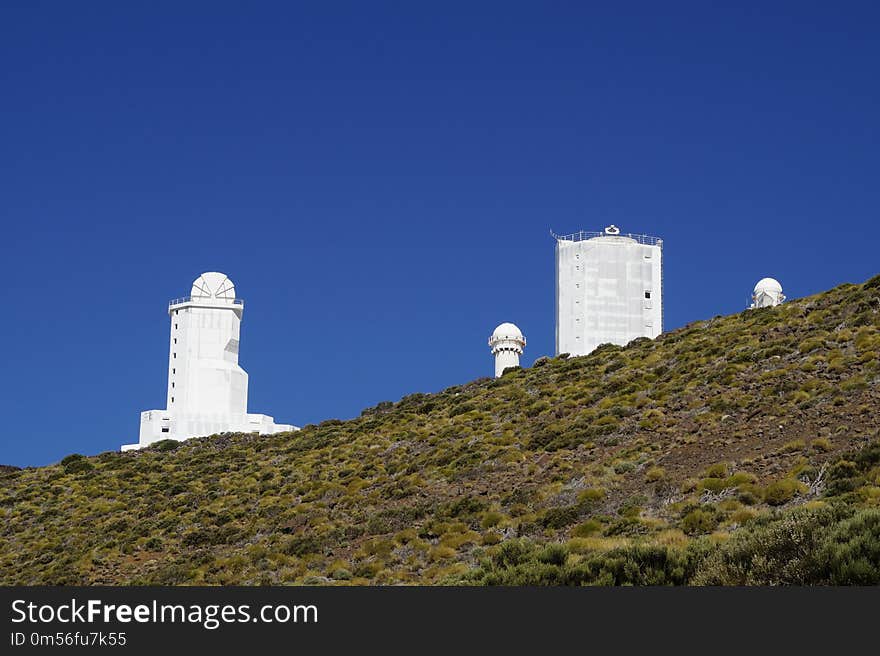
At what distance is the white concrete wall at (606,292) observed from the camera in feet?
226

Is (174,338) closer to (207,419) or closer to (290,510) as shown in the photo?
(207,419)

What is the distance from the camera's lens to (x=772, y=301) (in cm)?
7106

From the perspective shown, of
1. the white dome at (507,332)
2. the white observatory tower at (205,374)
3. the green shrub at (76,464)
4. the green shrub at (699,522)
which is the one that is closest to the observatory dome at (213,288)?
the white observatory tower at (205,374)

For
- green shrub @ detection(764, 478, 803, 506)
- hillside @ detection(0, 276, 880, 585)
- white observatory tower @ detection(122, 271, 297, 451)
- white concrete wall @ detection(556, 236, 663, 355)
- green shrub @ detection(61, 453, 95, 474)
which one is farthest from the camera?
white concrete wall @ detection(556, 236, 663, 355)

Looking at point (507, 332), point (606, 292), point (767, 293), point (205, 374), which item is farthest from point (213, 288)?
point (767, 293)

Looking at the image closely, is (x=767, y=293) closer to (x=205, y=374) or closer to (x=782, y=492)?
(x=205, y=374)

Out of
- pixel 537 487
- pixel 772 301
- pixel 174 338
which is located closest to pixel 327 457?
pixel 537 487

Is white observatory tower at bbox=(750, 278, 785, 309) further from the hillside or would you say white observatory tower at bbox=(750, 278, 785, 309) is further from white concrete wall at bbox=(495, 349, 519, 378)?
the hillside

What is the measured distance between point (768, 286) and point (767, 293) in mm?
666

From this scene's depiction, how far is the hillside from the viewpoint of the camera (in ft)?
53.5

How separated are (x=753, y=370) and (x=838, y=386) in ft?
14.9

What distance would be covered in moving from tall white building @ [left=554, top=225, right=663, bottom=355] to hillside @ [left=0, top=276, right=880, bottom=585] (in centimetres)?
2350

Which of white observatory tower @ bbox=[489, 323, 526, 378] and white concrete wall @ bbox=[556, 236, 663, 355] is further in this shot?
white observatory tower @ bbox=[489, 323, 526, 378]

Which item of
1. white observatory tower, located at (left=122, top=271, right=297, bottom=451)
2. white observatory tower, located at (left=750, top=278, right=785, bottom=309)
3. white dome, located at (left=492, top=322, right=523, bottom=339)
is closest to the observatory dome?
white observatory tower, located at (left=122, top=271, right=297, bottom=451)
